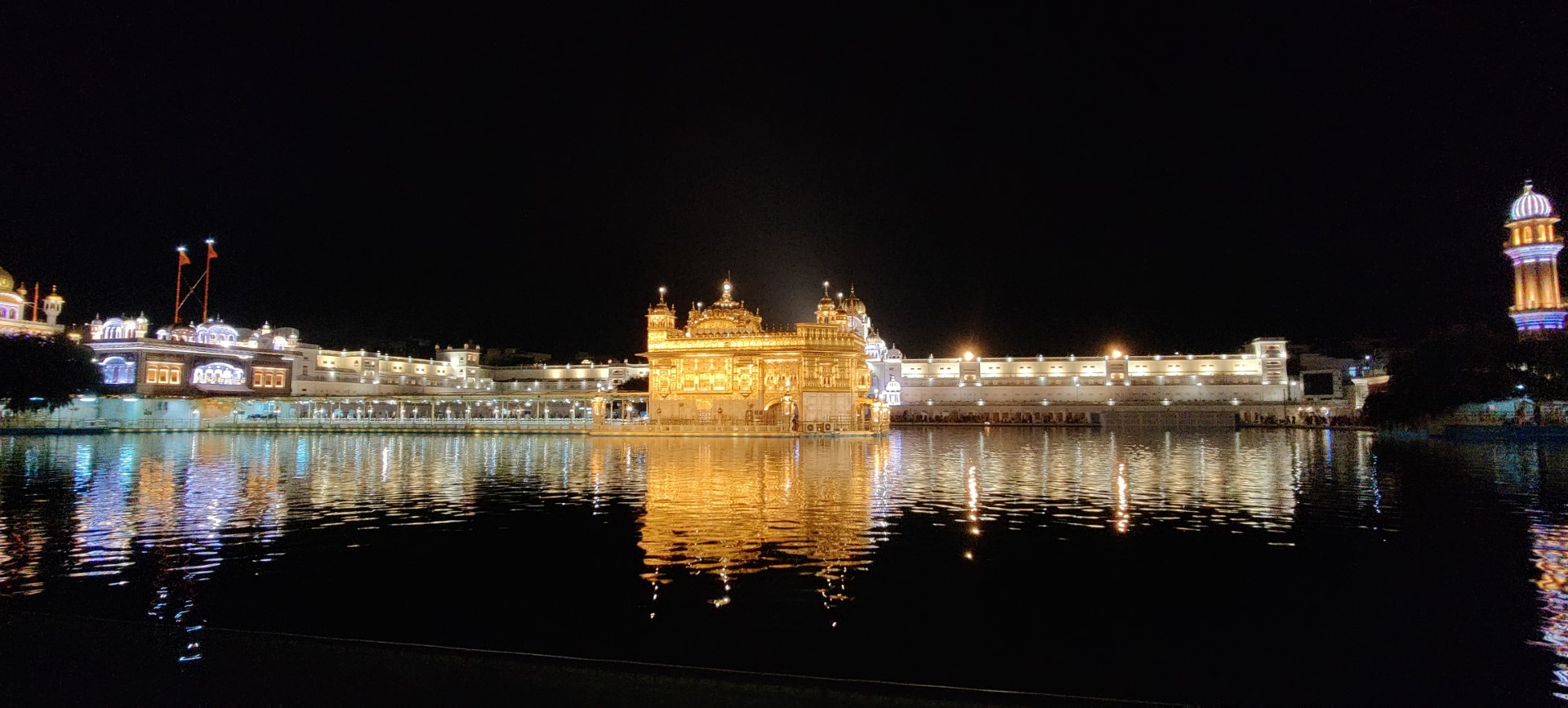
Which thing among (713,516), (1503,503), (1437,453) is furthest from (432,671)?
(1437,453)

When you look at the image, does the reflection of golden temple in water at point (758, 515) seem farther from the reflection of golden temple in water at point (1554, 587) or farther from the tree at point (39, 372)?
the tree at point (39, 372)

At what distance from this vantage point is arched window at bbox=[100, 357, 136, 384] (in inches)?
2916

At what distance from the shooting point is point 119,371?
74.5 m

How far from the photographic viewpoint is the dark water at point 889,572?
8203 millimetres

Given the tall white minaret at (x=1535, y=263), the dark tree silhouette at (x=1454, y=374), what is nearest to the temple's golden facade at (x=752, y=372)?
the dark tree silhouette at (x=1454, y=374)

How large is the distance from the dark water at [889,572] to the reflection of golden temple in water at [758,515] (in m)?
0.11

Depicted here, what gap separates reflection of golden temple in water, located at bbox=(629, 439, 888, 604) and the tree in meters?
44.6

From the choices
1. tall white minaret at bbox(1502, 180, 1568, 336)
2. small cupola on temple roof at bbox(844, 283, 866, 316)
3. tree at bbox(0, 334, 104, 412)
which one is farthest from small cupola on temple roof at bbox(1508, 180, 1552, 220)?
tree at bbox(0, 334, 104, 412)

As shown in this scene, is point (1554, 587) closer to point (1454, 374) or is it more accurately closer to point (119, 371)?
point (1454, 374)

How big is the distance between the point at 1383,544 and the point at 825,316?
58.1 meters

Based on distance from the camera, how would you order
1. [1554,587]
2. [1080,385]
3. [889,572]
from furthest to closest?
[1080,385]
[889,572]
[1554,587]

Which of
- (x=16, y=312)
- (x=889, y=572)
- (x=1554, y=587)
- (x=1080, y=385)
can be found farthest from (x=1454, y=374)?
(x=16, y=312)

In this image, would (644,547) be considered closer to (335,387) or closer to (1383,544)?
(1383,544)

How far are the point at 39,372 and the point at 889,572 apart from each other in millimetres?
63105
